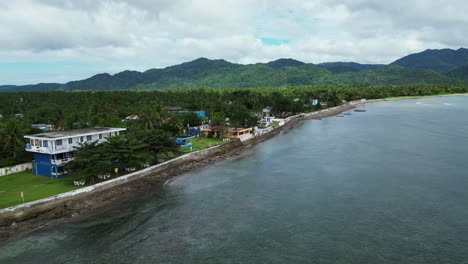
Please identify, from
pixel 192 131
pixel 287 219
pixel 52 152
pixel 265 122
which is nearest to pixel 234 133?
pixel 192 131

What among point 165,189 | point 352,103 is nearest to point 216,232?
point 165,189

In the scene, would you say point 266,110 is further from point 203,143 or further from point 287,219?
point 287,219

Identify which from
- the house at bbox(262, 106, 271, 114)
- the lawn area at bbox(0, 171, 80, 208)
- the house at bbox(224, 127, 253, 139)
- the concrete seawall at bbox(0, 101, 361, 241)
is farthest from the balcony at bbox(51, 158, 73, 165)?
the house at bbox(262, 106, 271, 114)

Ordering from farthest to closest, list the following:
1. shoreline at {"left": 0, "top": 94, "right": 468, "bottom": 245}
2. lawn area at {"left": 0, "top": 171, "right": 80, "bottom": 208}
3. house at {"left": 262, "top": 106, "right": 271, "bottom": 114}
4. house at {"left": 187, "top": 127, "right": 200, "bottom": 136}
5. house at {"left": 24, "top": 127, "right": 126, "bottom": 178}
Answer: house at {"left": 262, "top": 106, "right": 271, "bottom": 114}
house at {"left": 187, "top": 127, "right": 200, "bottom": 136}
house at {"left": 24, "top": 127, "right": 126, "bottom": 178}
lawn area at {"left": 0, "top": 171, "right": 80, "bottom": 208}
shoreline at {"left": 0, "top": 94, "right": 468, "bottom": 245}

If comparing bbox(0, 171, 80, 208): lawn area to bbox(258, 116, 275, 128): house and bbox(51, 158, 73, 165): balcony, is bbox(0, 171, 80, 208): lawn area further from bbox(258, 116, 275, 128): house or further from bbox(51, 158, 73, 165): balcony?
bbox(258, 116, 275, 128): house

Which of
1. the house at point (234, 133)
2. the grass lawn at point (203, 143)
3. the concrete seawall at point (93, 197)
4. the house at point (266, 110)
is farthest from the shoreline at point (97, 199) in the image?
the house at point (266, 110)
